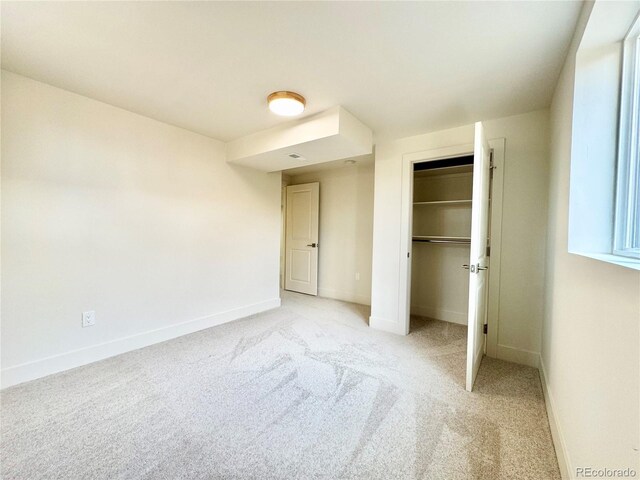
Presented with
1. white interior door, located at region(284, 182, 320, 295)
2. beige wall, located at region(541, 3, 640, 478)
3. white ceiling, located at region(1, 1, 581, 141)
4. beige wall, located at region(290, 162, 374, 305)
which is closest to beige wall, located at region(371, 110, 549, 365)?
white ceiling, located at region(1, 1, 581, 141)

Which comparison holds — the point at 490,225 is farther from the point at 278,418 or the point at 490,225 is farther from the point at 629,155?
the point at 278,418

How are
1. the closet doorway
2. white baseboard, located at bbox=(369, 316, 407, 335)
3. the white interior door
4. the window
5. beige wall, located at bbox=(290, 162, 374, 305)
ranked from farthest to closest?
the white interior door
beige wall, located at bbox=(290, 162, 374, 305)
the closet doorway
white baseboard, located at bbox=(369, 316, 407, 335)
the window

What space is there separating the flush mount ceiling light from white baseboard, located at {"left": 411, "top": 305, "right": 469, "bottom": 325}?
308 centimetres

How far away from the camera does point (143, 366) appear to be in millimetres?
2182

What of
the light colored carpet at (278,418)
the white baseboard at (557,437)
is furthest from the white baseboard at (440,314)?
the white baseboard at (557,437)

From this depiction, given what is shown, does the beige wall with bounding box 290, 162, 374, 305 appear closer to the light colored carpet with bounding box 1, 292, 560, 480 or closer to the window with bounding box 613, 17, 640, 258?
the light colored carpet with bounding box 1, 292, 560, 480

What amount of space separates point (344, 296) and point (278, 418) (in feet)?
9.75

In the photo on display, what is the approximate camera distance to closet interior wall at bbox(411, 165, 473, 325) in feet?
11.0

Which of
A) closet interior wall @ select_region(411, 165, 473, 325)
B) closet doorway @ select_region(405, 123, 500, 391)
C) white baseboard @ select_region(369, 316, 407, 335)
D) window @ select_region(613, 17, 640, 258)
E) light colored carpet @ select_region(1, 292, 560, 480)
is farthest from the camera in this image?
closet interior wall @ select_region(411, 165, 473, 325)

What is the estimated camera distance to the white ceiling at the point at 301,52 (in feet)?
4.26

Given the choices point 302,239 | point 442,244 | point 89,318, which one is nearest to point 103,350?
point 89,318

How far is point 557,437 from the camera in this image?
1.39 metres

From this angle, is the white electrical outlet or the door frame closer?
the white electrical outlet

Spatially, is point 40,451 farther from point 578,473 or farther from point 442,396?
point 578,473
